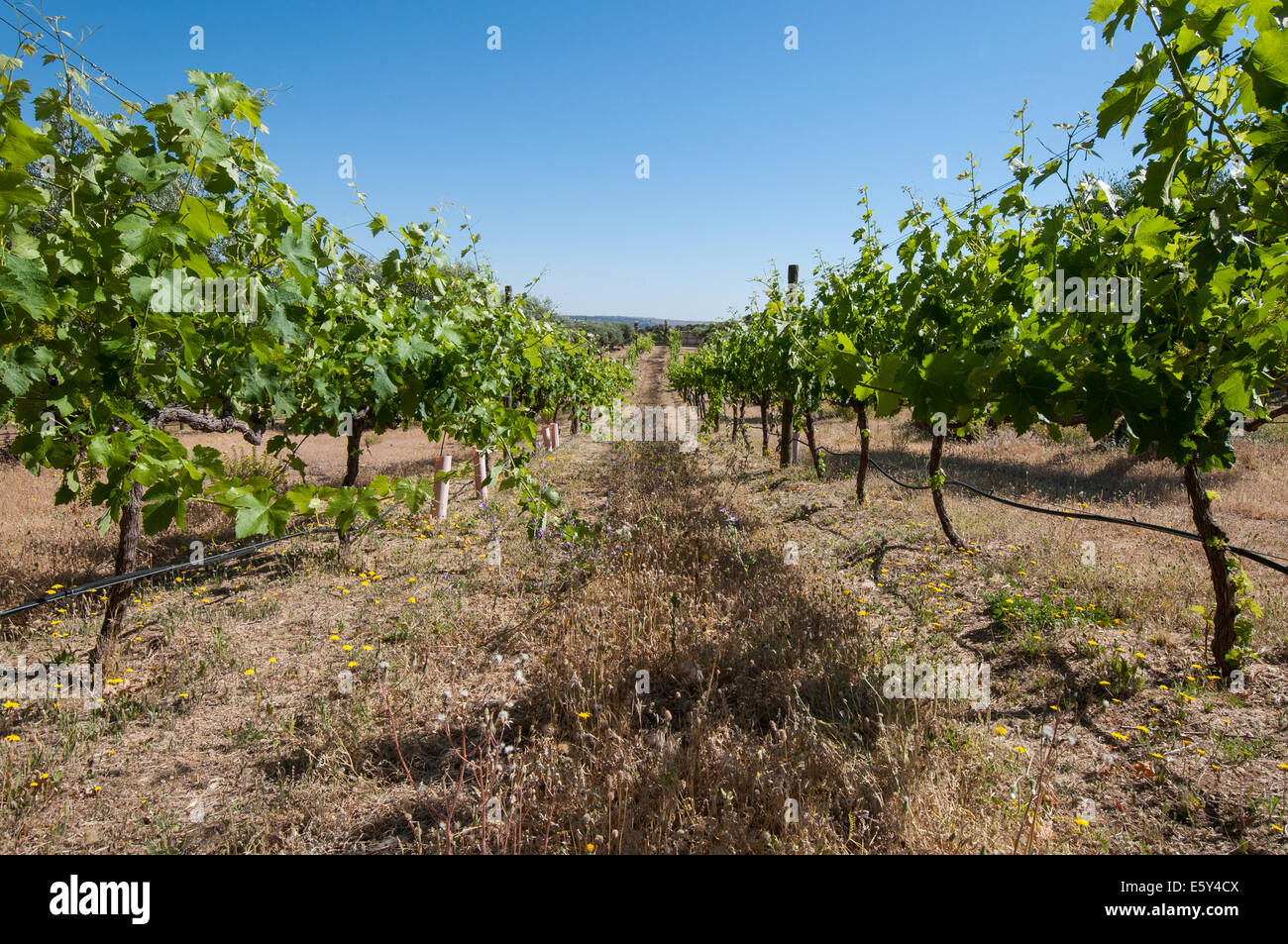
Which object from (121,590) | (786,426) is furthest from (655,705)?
(786,426)

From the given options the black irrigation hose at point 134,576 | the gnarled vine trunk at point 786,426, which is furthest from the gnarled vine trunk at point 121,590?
the gnarled vine trunk at point 786,426

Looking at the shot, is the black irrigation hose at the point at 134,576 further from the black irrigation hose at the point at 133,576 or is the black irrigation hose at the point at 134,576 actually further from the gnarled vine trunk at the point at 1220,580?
the gnarled vine trunk at the point at 1220,580

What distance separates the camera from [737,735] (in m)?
2.99

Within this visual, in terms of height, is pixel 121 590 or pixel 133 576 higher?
pixel 133 576

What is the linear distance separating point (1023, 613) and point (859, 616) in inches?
Result: 42.7

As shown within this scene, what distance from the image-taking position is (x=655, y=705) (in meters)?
3.31

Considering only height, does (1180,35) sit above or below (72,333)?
above

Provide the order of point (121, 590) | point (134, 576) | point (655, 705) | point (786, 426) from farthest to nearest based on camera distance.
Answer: point (786, 426), point (121, 590), point (134, 576), point (655, 705)

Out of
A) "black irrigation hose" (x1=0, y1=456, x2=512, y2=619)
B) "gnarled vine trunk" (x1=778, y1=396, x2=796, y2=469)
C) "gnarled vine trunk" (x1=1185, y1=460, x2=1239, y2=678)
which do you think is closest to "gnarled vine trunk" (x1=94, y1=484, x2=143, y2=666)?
"black irrigation hose" (x1=0, y1=456, x2=512, y2=619)

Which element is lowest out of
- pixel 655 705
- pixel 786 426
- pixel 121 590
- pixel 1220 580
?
pixel 655 705

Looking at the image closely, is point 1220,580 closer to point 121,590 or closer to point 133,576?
point 133,576
